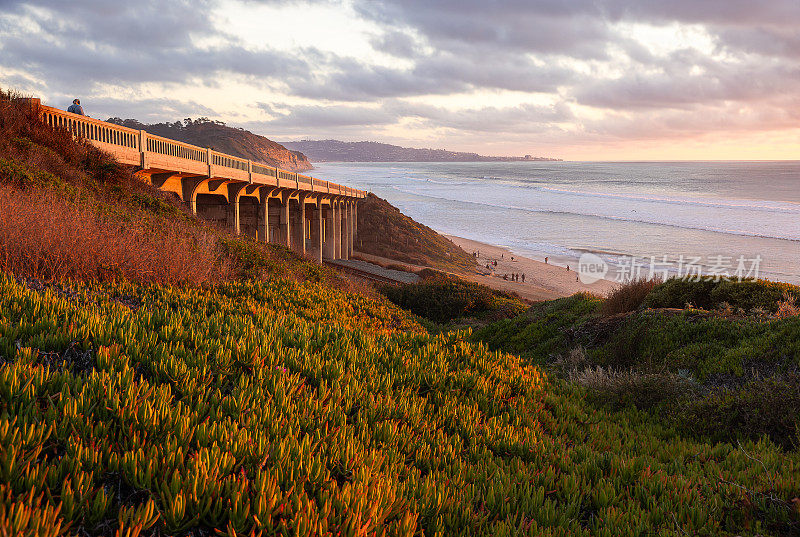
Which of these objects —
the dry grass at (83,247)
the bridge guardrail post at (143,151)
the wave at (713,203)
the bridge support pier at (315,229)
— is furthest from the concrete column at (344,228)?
the wave at (713,203)

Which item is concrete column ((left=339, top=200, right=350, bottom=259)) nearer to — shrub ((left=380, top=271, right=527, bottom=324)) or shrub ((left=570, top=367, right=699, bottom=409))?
shrub ((left=380, top=271, right=527, bottom=324))

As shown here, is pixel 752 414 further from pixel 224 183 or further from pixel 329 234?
pixel 329 234

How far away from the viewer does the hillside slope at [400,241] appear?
1636 inches

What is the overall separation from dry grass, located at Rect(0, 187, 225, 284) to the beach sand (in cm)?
2006

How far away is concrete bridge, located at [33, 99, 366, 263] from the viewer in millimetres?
13625

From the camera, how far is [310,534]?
90.2 inches

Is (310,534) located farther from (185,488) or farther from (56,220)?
(56,220)

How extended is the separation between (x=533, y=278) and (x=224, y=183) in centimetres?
2249

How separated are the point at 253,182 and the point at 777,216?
61.6m

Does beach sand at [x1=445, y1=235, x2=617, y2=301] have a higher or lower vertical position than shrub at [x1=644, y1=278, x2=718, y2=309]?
lower

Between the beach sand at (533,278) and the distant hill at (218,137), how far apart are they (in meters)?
82.1

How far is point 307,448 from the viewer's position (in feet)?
9.89

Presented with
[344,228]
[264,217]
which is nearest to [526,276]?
[344,228]

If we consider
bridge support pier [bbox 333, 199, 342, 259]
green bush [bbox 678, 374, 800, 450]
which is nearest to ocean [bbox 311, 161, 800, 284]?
bridge support pier [bbox 333, 199, 342, 259]
